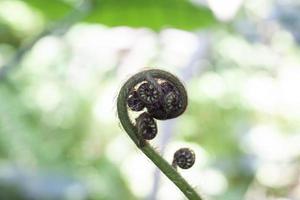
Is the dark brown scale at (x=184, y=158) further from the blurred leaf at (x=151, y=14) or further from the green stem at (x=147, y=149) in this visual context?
the blurred leaf at (x=151, y=14)

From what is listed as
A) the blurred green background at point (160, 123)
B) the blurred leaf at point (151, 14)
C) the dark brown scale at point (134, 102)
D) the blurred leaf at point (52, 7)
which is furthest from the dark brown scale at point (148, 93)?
the blurred green background at point (160, 123)

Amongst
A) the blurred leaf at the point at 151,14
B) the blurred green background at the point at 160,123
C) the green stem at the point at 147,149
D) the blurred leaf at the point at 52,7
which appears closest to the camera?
the green stem at the point at 147,149

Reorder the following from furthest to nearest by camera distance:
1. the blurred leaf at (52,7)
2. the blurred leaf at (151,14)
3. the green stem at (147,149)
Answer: the blurred leaf at (52,7) < the blurred leaf at (151,14) < the green stem at (147,149)

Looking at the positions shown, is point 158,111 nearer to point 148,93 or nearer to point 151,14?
point 148,93

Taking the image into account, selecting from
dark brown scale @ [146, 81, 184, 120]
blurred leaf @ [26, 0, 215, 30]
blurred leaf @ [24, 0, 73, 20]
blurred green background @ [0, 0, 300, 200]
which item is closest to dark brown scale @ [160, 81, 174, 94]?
dark brown scale @ [146, 81, 184, 120]

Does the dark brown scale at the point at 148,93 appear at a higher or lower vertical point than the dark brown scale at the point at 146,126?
higher

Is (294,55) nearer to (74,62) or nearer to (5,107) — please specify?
(74,62)

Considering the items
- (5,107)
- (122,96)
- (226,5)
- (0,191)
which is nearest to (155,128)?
(122,96)
